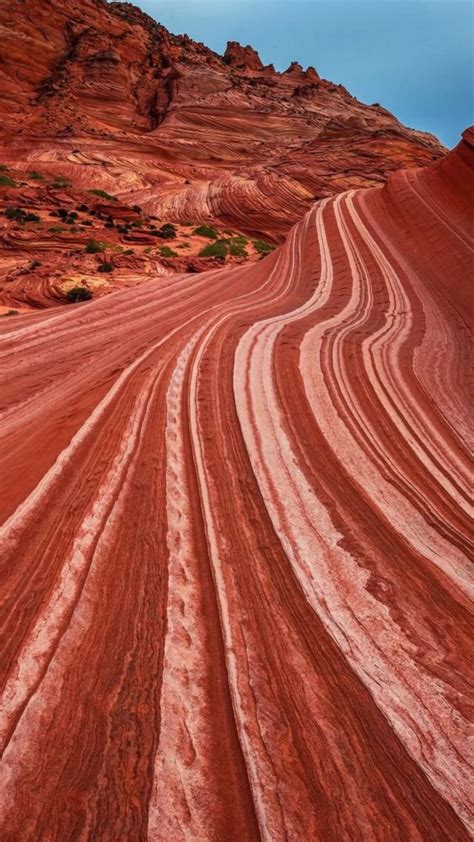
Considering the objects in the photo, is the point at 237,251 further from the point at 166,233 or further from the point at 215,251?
the point at 166,233

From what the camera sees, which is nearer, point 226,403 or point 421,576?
point 421,576

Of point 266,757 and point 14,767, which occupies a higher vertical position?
point 14,767

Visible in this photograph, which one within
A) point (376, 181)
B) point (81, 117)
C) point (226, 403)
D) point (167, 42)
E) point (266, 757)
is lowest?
point (266, 757)

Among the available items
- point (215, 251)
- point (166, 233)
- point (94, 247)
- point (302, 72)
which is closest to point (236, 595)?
point (94, 247)

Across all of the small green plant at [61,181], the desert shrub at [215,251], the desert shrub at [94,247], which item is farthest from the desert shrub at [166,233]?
the small green plant at [61,181]

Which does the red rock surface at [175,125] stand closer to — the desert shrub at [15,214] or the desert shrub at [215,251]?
the desert shrub at [215,251]

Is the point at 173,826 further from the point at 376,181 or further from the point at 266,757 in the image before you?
the point at 376,181

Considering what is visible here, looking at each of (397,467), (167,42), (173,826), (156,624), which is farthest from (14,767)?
(167,42)
